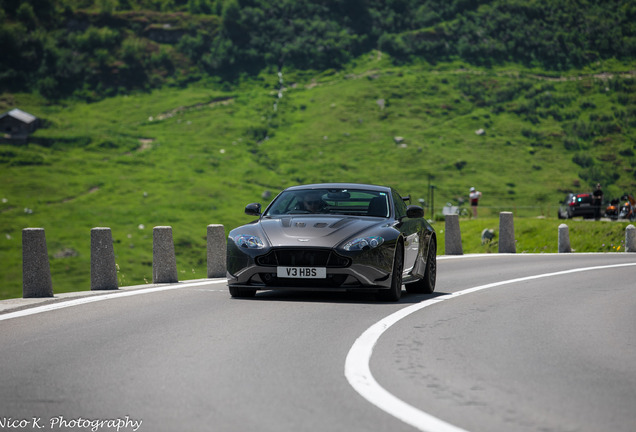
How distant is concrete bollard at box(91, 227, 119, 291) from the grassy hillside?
74492 mm

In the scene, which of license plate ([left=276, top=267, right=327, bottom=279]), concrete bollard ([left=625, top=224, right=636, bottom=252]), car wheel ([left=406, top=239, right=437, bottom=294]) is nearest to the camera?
license plate ([left=276, top=267, right=327, bottom=279])

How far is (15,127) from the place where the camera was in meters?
133

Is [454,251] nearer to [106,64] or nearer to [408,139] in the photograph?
[408,139]

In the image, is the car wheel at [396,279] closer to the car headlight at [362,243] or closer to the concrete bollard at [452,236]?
the car headlight at [362,243]

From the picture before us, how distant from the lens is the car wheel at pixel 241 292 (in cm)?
1245

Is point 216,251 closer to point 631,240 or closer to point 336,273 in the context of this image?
point 336,273

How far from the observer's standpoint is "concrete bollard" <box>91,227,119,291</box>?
13.8m

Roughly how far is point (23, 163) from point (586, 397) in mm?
123651

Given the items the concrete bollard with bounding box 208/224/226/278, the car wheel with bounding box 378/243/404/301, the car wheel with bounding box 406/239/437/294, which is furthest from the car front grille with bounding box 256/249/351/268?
the concrete bollard with bounding box 208/224/226/278

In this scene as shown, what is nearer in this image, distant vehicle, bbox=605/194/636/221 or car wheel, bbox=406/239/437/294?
car wheel, bbox=406/239/437/294

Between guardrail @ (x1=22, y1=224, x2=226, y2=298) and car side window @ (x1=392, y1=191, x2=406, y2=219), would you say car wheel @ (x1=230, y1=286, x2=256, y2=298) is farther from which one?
car side window @ (x1=392, y1=191, x2=406, y2=219)

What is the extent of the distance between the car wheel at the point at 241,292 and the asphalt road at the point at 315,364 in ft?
0.37

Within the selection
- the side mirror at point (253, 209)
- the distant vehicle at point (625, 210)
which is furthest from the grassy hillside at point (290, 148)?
the side mirror at point (253, 209)

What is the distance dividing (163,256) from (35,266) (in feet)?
9.91
